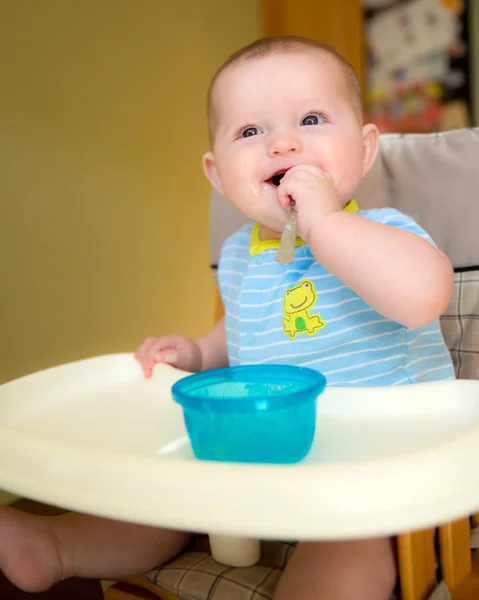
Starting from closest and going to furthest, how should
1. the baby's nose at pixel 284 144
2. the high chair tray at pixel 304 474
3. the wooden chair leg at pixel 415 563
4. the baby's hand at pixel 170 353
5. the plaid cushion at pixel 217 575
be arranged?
the high chair tray at pixel 304 474, the wooden chair leg at pixel 415 563, the plaid cushion at pixel 217 575, the baby's nose at pixel 284 144, the baby's hand at pixel 170 353

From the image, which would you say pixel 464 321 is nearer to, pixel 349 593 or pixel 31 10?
pixel 349 593

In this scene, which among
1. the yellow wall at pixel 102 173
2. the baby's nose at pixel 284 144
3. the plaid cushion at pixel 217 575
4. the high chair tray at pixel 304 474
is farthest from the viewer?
the yellow wall at pixel 102 173

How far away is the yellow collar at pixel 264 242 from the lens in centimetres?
95

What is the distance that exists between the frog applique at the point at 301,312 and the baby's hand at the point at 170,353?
202 mm

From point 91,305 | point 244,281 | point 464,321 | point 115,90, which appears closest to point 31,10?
point 115,90

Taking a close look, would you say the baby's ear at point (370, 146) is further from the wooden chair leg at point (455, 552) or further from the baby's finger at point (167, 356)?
the wooden chair leg at point (455, 552)

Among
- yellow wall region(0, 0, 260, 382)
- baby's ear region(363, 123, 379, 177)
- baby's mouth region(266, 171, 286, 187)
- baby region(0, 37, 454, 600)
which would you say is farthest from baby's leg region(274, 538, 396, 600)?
yellow wall region(0, 0, 260, 382)

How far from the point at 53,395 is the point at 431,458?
557 millimetres

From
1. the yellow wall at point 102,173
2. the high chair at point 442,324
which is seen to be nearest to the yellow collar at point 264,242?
the high chair at point 442,324

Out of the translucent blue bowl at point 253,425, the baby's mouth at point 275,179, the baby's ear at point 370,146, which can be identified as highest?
the baby's ear at point 370,146

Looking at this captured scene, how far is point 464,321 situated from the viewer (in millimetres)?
983

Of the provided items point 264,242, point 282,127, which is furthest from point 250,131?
point 264,242

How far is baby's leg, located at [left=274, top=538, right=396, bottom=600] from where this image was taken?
63 cm

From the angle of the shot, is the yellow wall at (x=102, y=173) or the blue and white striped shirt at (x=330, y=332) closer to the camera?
the blue and white striped shirt at (x=330, y=332)
